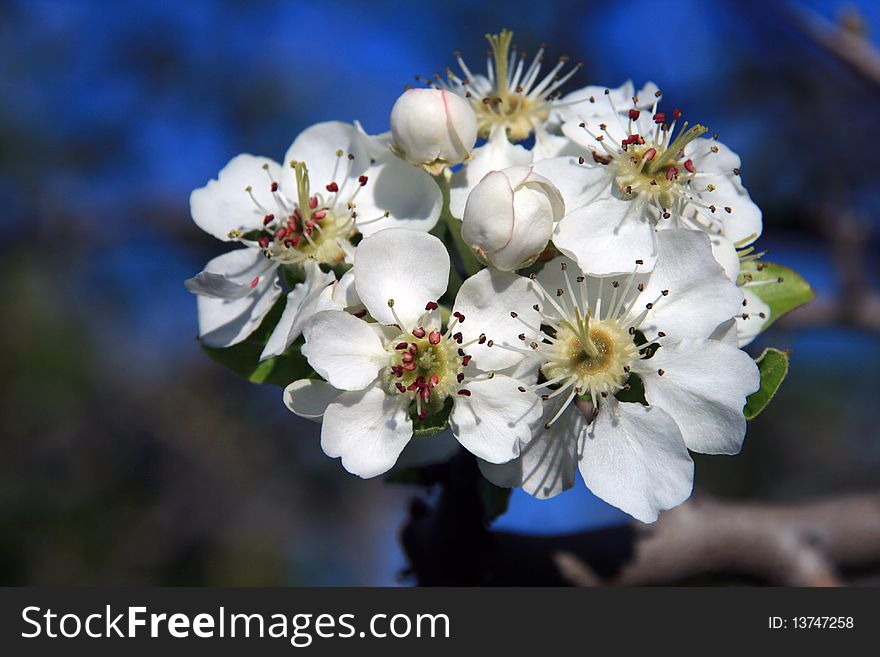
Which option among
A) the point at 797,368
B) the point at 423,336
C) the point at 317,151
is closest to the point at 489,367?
the point at 423,336

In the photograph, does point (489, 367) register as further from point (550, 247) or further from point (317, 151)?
point (317, 151)

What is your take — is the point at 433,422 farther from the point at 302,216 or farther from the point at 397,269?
the point at 302,216

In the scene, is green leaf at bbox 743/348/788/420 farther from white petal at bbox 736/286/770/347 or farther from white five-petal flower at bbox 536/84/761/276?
white five-petal flower at bbox 536/84/761/276

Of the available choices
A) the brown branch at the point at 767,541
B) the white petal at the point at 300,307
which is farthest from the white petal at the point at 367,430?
the brown branch at the point at 767,541

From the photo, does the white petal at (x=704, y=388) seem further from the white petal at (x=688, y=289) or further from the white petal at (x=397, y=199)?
the white petal at (x=397, y=199)

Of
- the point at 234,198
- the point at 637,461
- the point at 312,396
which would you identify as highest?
the point at 234,198

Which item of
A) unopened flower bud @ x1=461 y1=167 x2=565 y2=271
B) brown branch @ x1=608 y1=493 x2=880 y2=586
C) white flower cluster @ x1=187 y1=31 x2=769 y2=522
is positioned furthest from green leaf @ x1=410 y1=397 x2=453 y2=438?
brown branch @ x1=608 y1=493 x2=880 y2=586

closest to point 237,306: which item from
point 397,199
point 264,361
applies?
point 264,361
